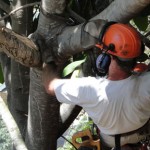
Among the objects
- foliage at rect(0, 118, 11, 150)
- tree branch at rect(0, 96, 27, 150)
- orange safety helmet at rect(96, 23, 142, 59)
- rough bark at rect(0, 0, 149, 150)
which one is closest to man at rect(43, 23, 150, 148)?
orange safety helmet at rect(96, 23, 142, 59)

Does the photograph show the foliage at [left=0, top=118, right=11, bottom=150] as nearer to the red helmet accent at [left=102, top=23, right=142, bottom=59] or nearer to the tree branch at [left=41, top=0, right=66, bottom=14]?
the tree branch at [left=41, top=0, right=66, bottom=14]

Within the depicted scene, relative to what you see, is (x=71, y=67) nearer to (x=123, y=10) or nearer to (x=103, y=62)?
(x=103, y=62)

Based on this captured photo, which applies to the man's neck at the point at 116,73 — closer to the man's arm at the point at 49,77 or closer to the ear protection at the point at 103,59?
the ear protection at the point at 103,59

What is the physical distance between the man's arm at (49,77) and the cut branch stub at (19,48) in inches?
2.2

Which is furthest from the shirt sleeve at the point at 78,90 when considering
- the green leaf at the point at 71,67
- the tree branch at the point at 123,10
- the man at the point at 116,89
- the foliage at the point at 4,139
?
the foliage at the point at 4,139

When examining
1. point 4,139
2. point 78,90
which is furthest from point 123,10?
point 4,139

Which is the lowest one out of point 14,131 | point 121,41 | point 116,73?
point 14,131

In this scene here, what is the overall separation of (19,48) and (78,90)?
392 mm

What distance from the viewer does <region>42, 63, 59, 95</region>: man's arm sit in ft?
8.28

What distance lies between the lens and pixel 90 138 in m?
2.83

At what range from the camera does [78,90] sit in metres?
2.37

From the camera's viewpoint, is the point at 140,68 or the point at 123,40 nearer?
the point at 123,40

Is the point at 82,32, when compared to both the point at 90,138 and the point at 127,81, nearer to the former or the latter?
the point at 127,81

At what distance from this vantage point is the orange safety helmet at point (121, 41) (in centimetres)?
216
